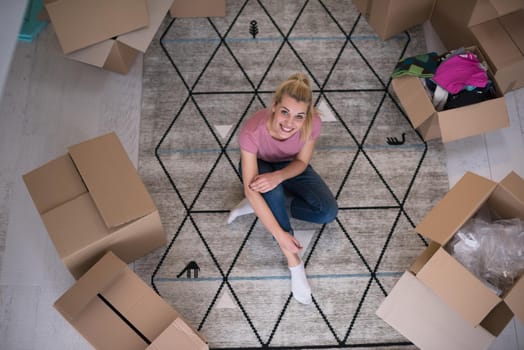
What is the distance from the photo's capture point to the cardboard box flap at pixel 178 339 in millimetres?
1660

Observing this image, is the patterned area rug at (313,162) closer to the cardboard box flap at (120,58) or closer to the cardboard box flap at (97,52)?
the cardboard box flap at (120,58)

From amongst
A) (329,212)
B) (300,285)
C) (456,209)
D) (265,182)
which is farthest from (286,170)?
(456,209)

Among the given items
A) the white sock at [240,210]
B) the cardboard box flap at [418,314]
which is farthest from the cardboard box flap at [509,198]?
the white sock at [240,210]

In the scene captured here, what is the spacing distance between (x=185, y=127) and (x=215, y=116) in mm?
150

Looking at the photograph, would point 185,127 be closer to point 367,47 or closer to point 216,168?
point 216,168

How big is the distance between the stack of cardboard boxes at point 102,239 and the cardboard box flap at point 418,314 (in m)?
0.71

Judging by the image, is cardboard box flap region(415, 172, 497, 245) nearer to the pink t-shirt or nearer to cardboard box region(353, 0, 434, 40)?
the pink t-shirt

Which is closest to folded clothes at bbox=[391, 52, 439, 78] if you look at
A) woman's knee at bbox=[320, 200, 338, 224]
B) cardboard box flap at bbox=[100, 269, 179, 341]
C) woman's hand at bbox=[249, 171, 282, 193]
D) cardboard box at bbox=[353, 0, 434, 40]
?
cardboard box at bbox=[353, 0, 434, 40]

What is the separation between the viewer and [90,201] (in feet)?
5.89

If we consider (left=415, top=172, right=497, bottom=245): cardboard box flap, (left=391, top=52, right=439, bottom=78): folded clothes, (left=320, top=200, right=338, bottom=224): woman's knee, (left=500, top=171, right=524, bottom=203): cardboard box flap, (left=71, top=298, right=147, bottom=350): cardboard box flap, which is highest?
(left=391, top=52, right=439, bottom=78): folded clothes

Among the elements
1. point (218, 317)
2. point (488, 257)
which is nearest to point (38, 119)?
point (218, 317)

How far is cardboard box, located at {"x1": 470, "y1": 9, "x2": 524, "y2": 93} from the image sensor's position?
Result: 7.27 feet

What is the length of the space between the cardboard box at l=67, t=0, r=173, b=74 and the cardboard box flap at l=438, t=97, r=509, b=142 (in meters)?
1.29

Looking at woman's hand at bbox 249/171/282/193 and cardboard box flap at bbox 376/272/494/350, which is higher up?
woman's hand at bbox 249/171/282/193
